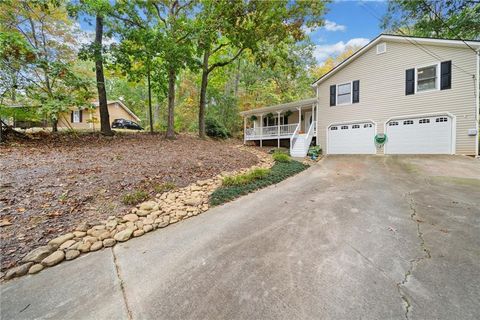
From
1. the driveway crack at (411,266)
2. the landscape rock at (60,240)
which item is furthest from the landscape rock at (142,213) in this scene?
the driveway crack at (411,266)

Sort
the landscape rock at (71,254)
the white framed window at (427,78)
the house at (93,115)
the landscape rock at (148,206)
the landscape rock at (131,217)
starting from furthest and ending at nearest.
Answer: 1. the house at (93,115)
2. the white framed window at (427,78)
3. the landscape rock at (148,206)
4. the landscape rock at (131,217)
5. the landscape rock at (71,254)

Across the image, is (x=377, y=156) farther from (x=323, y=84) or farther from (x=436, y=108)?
(x=323, y=84)

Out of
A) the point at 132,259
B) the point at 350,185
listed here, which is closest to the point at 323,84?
the point at 350,185

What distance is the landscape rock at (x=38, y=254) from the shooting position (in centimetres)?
259

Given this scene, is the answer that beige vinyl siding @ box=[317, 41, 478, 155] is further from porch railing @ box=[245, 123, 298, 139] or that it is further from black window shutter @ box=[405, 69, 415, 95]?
porch railing @ box=[245, 123, 298, 139]

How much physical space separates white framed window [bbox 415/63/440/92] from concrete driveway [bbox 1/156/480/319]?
7826mm

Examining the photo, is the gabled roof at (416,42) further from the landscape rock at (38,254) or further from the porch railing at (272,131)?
the landscape rock at (38,254)

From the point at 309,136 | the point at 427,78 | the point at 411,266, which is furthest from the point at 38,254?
the point at 427,78

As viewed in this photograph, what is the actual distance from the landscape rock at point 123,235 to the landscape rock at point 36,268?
841 millimetres

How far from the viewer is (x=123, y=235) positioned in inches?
128

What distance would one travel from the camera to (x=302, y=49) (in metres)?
21.6

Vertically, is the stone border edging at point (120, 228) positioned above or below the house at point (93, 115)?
below

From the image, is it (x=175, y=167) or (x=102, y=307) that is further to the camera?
(x=175, y=167)

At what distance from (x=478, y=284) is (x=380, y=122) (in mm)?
10230
